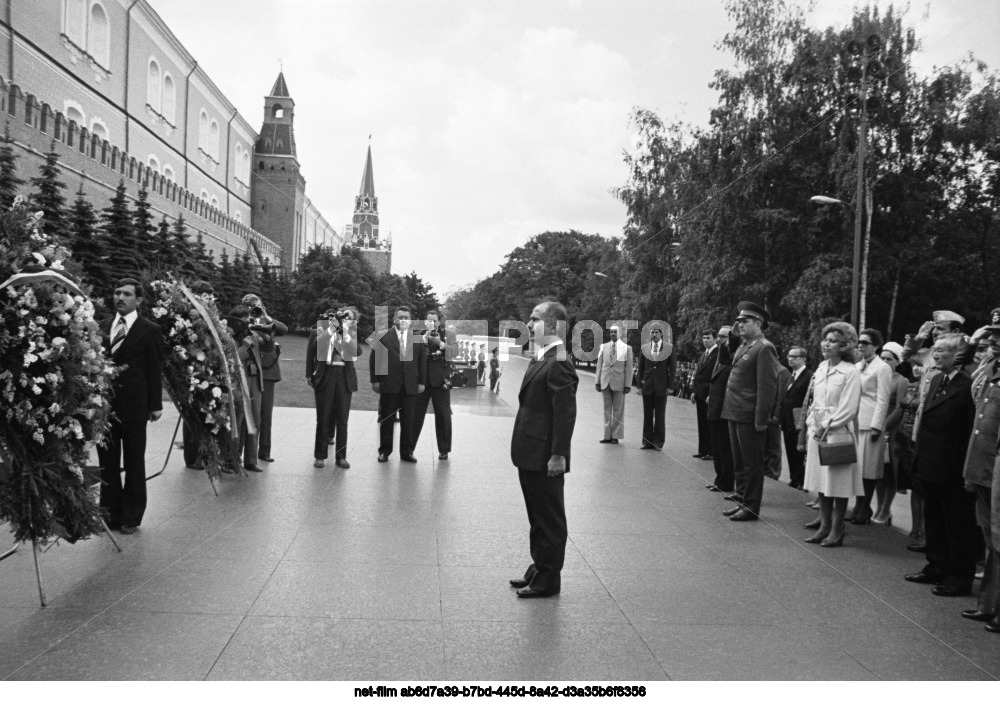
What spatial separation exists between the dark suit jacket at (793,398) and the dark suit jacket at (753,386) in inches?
104

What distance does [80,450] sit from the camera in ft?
19.7

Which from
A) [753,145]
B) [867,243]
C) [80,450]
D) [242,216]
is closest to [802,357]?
[80,450]

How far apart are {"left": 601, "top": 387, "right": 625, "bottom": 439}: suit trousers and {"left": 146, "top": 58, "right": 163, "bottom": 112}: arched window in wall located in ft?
136

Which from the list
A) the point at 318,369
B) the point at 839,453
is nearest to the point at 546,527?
the point at 839,453

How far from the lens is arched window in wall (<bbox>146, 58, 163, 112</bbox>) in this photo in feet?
159

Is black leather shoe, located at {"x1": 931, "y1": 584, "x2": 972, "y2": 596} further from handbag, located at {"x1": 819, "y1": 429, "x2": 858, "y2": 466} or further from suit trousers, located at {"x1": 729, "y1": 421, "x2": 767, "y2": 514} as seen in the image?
suit trousers, located at {"x1": 729, "y1": 421, "x2": 767, "y2": 514}

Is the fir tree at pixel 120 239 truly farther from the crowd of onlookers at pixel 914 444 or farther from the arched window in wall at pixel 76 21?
the crowd of onlookers at pixel 914 444

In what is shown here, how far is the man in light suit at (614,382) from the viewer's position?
15203 mm

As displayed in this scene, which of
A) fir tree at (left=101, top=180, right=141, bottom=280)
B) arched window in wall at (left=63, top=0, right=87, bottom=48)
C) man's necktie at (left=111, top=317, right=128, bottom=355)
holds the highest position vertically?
arched window in wall at (left=63, top=0, right=87, bottom=48)

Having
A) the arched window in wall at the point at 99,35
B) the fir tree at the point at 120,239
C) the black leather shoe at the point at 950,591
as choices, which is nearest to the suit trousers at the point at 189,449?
the black leather shoe at the point at 950,591

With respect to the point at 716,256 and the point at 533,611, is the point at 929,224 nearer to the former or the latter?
the point at 716,256

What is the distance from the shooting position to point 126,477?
7.32 m

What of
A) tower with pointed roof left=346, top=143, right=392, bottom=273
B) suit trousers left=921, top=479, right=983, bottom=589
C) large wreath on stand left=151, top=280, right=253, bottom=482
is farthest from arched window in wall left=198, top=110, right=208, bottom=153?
tower with pointed roof left=346, top=143, right=392, bottom=273

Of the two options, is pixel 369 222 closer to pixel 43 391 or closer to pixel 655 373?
pixel 655 373
